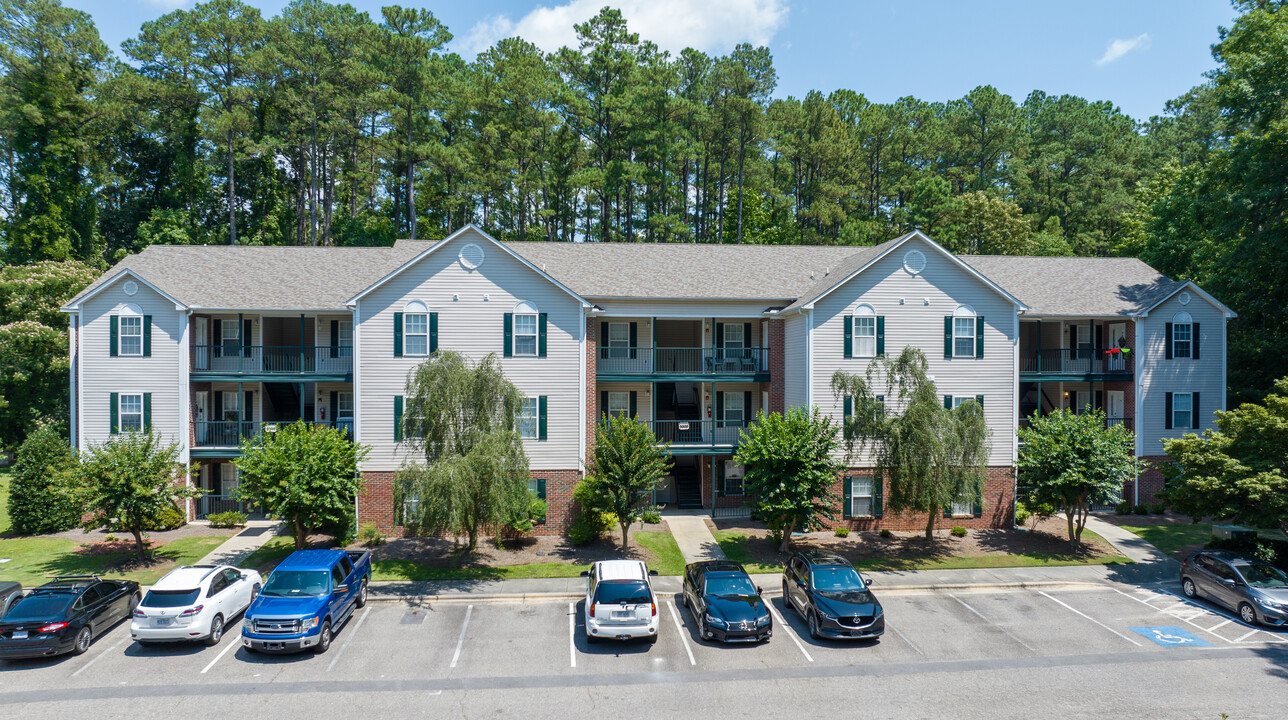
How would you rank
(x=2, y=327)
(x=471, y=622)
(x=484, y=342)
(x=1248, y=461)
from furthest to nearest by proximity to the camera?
(x=2, y=327) → (x=484, y=342) → (x=1248, y=461) → (x=471, y=622)

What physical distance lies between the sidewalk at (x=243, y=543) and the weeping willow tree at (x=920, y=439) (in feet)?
68.8

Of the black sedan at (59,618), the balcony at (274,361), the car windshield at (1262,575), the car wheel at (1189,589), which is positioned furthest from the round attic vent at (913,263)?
the black sedan at (59,618)

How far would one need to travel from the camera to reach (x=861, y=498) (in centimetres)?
2641

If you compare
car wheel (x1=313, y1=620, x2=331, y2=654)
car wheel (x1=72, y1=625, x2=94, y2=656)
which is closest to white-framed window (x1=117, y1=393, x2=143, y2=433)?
car wheel (x1=72, y1=625, x2=94, y2=656)

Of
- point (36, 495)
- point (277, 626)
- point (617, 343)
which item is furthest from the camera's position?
point (617, 343)

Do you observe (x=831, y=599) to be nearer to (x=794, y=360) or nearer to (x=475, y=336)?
(x=794, y=360)

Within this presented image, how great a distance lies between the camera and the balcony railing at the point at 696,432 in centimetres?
2790

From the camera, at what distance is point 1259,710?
13.1 metres

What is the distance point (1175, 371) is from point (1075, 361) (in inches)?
146

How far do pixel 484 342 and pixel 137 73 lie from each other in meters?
47.8

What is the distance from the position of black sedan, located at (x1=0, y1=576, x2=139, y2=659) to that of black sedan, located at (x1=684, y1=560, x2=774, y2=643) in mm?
14584

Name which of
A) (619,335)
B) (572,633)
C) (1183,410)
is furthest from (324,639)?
(1183,410)

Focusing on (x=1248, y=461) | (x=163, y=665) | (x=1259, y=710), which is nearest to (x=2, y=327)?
(x=163, y=665)

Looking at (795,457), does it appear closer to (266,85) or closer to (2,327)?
(2,327)
